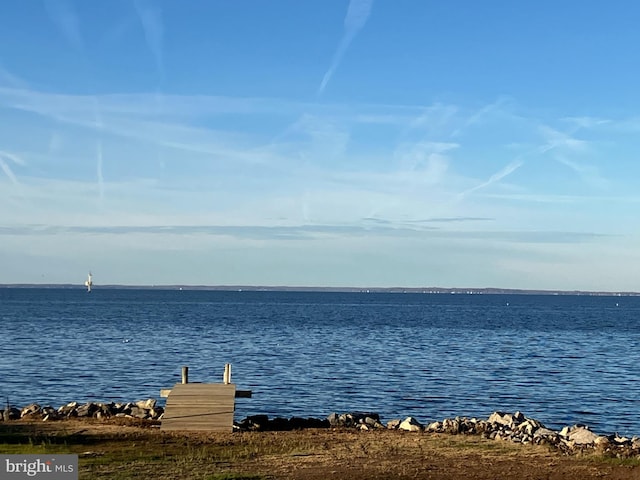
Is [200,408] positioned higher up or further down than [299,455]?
higher up

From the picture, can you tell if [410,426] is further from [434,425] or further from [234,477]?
[234,477]

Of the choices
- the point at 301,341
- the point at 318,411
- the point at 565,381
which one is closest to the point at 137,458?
the point at 318,411

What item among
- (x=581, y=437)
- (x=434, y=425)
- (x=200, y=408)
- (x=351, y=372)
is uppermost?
(x=200, y=408)

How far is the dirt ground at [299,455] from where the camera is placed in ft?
61.8

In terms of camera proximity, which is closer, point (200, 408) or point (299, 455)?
point (299, 455)

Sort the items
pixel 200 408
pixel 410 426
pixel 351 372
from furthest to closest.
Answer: pixel 351 372 < pixel 410 426 < pixel 200 408

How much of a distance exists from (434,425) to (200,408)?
779 cm

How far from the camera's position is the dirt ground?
18.8 m

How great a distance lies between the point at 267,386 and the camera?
4234 centimetres

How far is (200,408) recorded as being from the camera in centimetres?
2519

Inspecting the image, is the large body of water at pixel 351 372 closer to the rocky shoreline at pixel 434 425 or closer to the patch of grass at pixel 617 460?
the rocky shoreline at pixel 434 425

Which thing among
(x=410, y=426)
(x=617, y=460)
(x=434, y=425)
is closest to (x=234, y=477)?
(x=410, y=426)

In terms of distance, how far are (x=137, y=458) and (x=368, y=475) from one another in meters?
5.68

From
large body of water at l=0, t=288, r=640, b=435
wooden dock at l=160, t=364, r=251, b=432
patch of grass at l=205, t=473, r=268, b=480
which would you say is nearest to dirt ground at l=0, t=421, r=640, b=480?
patch of grass at l=205, t=473, r=268, b=480
